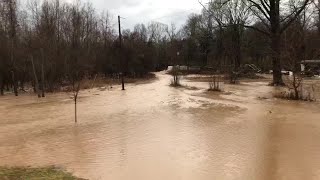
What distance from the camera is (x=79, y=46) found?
185 feet

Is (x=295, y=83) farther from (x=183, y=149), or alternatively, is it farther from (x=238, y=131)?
(x=183, y=149)

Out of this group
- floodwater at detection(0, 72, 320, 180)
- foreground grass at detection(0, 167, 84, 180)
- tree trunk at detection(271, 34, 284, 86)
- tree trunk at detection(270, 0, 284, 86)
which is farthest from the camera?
tree trunk at detection(270, 0, 284, 86)

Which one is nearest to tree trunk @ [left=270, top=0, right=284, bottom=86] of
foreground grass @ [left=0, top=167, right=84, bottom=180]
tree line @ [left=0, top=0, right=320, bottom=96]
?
tree line @ [left=0, top=0, right=320, bottom=96]

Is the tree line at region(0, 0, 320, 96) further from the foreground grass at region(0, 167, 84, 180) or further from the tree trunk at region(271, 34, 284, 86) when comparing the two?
the foreground grass at region(0, 167, 84, 180)

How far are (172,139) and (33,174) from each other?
5.77 metres

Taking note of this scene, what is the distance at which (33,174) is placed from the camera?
10.3 metres

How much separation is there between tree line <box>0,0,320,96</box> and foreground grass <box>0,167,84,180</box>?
18329mm

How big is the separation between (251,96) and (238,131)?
40.5ft

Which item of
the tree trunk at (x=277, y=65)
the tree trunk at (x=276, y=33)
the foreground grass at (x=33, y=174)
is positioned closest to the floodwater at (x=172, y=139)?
the foreground grass at (x=33, y=174)

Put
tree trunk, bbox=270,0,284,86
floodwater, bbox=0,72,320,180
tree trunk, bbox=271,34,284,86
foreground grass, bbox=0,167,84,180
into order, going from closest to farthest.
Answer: foreground grass, bbox=0,167,84,180, floodwater, bbox=0,72,320,180, tree trunk, bbox=271,34,284,86, tree trunk, bbox=270,0,284,86

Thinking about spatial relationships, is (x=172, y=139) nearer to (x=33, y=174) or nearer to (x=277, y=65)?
(x=33, y=174)

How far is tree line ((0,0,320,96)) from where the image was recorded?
118 ft

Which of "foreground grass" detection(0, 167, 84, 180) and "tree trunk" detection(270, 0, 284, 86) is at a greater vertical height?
"tree trunk" detection(270, 0, 284, 86)

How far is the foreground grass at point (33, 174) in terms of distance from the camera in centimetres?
995
